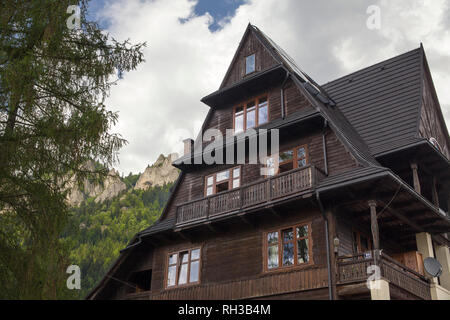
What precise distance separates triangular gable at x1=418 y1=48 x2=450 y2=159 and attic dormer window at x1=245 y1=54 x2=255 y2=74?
8.35 metres

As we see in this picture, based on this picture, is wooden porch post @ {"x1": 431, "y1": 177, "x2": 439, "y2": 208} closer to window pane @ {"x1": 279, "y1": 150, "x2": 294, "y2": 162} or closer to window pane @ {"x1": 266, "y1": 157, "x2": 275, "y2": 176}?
window pane @ {"x1": 279, "y1": 150, "x2": 294, "y2": 162}

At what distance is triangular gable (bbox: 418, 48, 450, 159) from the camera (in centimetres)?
2303

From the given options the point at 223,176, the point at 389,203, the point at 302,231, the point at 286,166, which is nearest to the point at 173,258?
the point at 223,176

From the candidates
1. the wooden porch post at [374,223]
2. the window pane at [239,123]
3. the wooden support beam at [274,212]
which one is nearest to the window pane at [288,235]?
the wooden support beam at [274,212]

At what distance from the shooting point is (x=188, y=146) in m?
26.8

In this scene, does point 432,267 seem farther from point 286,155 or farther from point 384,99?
point 384,99

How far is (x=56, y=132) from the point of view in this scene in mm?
11148

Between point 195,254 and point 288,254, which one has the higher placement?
point 195,254

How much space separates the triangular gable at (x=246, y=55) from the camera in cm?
2525

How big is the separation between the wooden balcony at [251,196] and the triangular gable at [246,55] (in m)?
6.98

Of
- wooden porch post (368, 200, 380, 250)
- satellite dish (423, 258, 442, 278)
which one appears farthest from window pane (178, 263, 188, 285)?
satellite dish (423, 258, 442, 278)

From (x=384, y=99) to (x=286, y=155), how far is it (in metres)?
6.28

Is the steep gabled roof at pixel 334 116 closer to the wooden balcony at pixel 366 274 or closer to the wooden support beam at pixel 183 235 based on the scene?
the wooden balcony at pixel 366 274
